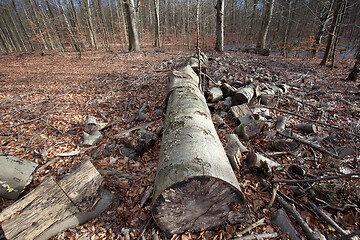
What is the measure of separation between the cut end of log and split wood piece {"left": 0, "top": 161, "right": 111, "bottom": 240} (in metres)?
0.89

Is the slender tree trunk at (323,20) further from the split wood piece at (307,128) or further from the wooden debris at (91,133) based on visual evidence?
the wooden debris at (91,133)

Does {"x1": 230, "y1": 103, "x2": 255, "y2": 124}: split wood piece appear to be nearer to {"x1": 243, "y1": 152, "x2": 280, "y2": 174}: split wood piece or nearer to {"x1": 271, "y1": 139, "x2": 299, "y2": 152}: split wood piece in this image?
{"x1": 271, "y1": 139, "x2": 299, "y2": 152}: split wood piece

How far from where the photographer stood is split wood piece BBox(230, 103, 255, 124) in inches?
126

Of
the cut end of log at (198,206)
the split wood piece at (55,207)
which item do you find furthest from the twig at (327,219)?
the split wood piece at (55,207)

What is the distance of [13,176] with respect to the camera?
2043 mm

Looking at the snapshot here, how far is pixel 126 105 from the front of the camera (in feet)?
14.9

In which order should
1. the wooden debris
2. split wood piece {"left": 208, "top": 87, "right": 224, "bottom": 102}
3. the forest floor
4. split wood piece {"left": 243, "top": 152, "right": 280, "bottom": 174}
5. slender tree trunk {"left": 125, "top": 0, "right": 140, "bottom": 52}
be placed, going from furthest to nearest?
slender tree trunk {"left": 125, "top": 0, "right": 140, "bottom": 52}, split wood piece {"left": 208, "top": 87, "right": 224, "bottom": 102}, the wooden debris, split wood piece {"left": 243, "top": 152, "right": 280, "bottom": 174}, the forest floor

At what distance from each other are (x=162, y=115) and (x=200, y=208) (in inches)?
106

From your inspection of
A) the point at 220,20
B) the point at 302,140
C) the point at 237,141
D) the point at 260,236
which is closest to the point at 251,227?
the point at 260,236

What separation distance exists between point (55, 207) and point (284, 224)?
8.22 ft

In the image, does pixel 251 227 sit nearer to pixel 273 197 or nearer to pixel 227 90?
pixel 273 197

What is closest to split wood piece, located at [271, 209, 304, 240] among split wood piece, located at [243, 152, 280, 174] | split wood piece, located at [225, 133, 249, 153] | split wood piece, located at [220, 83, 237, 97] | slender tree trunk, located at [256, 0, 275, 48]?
split wood piece, located at [243, 152, 280, 174]

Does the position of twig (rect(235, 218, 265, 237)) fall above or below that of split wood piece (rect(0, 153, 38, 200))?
below

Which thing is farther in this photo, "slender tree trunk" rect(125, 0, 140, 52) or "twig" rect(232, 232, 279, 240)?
"slender tree trunk" rect(125, 0, 140, 52)
